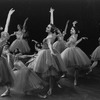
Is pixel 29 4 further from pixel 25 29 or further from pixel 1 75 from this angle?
pixel 1 75

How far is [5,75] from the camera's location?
336cm

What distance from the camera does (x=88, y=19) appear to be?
585 centimetres

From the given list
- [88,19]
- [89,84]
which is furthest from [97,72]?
[88,19]

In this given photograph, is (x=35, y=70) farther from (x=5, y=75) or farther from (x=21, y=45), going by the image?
(x=21, y=45)

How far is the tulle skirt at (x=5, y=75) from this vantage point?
11.0 feet

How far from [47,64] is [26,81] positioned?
0.45m

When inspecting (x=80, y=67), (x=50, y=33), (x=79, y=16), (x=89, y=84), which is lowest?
(x=89, y=84)

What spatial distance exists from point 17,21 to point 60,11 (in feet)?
3.96

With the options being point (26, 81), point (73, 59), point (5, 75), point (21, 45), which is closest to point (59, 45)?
point (73, 59)

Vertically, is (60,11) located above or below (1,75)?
above

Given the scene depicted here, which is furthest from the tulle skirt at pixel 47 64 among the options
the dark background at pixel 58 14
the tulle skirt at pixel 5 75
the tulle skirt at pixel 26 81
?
the dark background at pixel 58 14

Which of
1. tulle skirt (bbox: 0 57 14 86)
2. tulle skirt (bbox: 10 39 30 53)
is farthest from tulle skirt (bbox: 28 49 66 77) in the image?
tulle skirt (bbox: 10 39 30 53)

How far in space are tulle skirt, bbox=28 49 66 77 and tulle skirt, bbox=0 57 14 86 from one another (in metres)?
0.46

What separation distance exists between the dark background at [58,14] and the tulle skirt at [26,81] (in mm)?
2630
